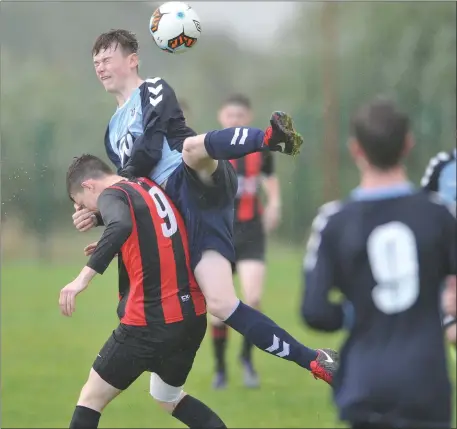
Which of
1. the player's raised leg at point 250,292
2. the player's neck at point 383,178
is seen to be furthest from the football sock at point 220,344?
the player's neck at point 383,178

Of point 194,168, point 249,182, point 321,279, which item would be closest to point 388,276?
point 321,279

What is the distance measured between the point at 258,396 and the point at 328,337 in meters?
2.57

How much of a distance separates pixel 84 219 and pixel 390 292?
2073 mm

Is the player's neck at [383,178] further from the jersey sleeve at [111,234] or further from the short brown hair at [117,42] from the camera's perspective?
the short brown hair at [117,42]

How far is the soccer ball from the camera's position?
15.8 feet

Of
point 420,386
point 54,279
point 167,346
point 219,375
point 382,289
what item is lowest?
point 54,279

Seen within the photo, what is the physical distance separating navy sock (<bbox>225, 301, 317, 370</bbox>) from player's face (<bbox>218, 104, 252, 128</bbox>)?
355 cm

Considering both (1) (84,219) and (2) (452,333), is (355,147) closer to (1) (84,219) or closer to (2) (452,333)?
(1) (84,219)

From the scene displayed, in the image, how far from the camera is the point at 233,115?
800cm

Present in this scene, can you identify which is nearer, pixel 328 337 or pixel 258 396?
pixel 258 396

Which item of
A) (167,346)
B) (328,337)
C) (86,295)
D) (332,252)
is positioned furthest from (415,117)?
(332,252)

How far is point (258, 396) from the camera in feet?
24.5

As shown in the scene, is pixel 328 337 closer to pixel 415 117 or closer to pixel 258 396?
pixel 258 396

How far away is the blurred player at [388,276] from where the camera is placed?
3029mm
